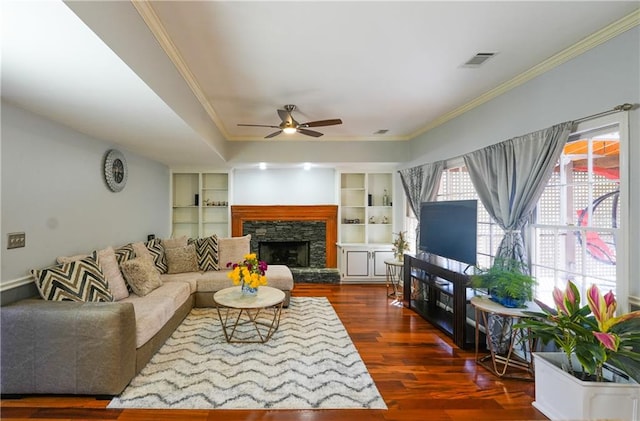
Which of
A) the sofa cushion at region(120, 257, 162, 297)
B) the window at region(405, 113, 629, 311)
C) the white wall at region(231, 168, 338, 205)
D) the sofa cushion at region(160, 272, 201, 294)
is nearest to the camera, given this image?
the window at region(405, 113, 629, 311)

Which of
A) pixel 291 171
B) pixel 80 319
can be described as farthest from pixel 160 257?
pixel 291 171

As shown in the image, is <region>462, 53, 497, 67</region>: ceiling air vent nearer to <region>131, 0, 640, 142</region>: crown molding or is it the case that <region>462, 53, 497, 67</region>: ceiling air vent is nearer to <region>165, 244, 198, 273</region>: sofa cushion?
<region>131, 0, 640, 142</region>: crown molding

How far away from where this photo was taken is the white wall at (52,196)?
8.05 feet

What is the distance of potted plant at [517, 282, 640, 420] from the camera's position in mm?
1794

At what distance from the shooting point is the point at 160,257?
14.7 ft

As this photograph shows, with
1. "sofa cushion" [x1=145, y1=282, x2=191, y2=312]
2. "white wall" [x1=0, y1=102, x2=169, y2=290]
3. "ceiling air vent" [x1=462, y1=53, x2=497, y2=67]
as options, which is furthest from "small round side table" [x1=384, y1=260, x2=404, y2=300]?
"white wall" [x1=0, y1=102, x2=169, y2=290]

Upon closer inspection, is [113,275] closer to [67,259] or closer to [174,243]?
[67,259]

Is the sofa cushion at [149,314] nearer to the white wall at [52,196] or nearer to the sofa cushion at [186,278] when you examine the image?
the sofa cushion at [186,278]

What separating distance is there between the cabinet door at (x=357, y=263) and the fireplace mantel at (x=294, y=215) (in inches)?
14.4

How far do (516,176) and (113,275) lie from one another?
4273 millimetres

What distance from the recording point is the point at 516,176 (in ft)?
9.48

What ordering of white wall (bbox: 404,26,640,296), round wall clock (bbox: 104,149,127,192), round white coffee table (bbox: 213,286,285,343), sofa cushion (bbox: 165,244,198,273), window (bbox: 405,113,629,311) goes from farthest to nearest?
sofa cushion (bbox: 165,244,198,273) → round wall clock (bbox: 104,149,127,192) → round white coffee table (bbox: 213,286,285,343) → window (bbox: 405,113,629,311) → white wall (bbox: 404,26,640,296)

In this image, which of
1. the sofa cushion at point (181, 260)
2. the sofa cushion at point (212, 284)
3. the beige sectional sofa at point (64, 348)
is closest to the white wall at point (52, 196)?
the beige sectional sofa at point (64, 348)

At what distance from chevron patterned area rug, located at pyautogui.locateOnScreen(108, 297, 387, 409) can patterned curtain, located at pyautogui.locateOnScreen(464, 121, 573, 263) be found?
6.29 ft
